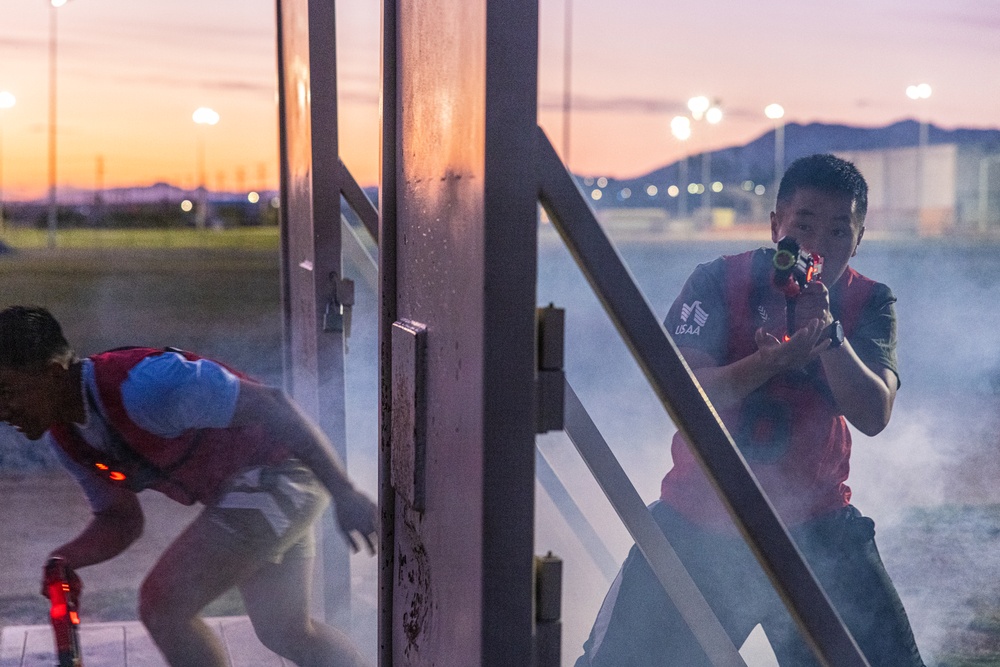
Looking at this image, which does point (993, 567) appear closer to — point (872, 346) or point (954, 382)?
point (872, 346)

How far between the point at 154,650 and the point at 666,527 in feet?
5.73

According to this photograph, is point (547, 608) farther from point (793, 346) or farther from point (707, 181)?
point (707, 181)

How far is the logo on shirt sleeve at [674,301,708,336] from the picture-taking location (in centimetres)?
239

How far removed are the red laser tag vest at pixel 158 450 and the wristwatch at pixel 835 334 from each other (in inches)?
46.6

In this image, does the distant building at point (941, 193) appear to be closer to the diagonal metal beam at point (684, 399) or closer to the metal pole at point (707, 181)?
the metal pole at point (707, 181)

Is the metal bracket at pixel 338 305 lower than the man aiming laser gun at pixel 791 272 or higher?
lower

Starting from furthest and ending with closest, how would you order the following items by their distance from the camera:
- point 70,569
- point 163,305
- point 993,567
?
point 163,305
point 993,567
point 70,569

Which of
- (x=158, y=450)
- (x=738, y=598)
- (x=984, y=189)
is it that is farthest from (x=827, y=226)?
(x=984, y=189)

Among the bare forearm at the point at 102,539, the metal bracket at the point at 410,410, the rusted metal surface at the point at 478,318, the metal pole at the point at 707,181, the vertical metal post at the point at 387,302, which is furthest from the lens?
the metal pole at the point at 707,181

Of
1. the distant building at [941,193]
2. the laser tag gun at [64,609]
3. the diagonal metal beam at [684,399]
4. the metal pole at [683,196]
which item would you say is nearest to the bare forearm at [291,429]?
the laser tag gun at [64,609]

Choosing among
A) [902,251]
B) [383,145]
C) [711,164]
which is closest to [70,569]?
[383,145]

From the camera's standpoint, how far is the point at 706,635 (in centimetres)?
197

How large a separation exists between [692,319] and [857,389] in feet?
1.17

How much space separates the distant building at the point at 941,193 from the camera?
34438 millimetres
